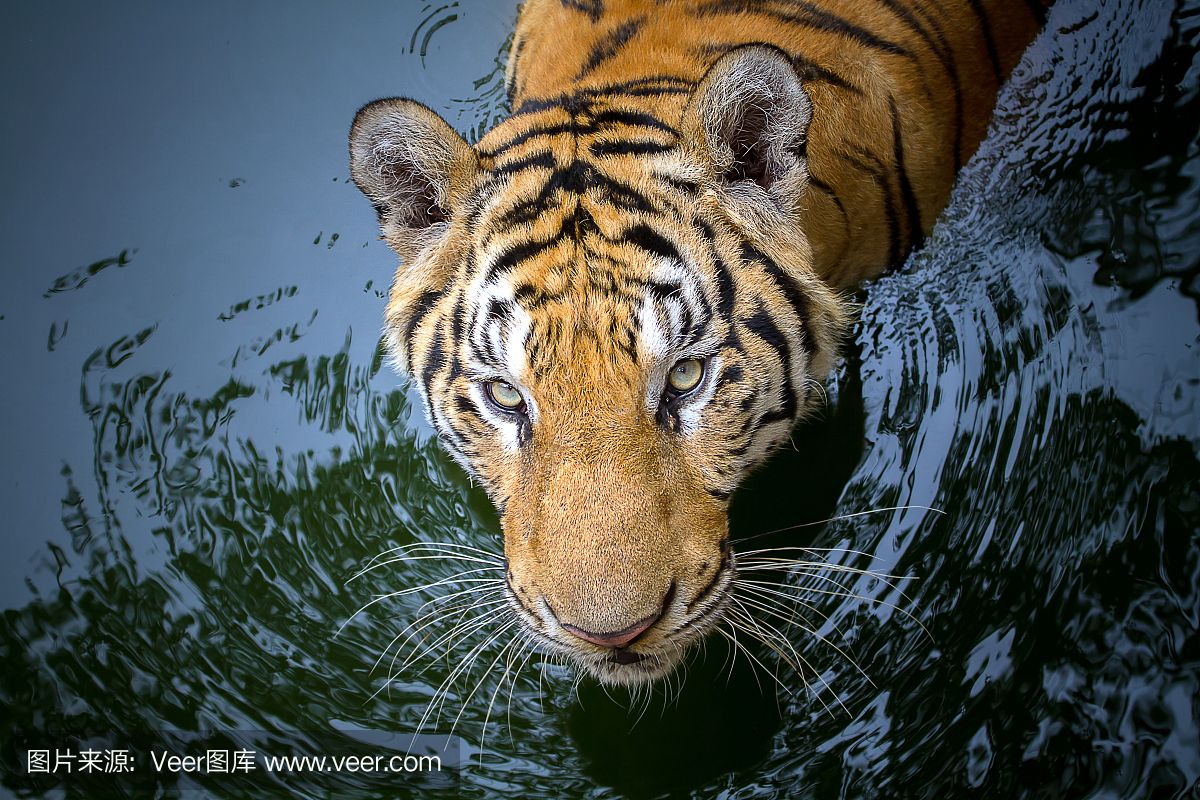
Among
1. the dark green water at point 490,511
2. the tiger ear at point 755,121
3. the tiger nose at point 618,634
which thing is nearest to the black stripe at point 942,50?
the dark green water at point 490,511

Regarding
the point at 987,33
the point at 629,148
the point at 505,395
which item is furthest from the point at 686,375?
the point at 987,33

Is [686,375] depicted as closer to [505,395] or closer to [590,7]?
[505,395]

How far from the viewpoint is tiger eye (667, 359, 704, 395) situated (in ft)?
6.44

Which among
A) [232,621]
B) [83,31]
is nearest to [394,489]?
[232,621]

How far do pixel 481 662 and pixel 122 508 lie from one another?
46.2 inches

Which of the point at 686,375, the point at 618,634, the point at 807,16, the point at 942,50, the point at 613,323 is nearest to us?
the point at 618,634

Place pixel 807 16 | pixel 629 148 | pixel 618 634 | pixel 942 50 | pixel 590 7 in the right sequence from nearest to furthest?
pixel 618 634, pixel 629 148, pixel 807 16, pixel 590 7, pixel 942 50

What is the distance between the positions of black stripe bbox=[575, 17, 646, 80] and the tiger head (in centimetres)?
25

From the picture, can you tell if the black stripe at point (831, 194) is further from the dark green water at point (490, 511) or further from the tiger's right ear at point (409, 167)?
the tiger's right ear at point (409, 167)

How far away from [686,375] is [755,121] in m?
0.53

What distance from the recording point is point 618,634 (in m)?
1.72

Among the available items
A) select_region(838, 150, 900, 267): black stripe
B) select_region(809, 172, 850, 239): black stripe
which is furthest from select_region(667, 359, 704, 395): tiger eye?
select_region(838, 150, 900, 267): black stripe

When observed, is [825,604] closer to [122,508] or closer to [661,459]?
[661,459]

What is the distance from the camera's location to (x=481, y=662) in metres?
2.59
